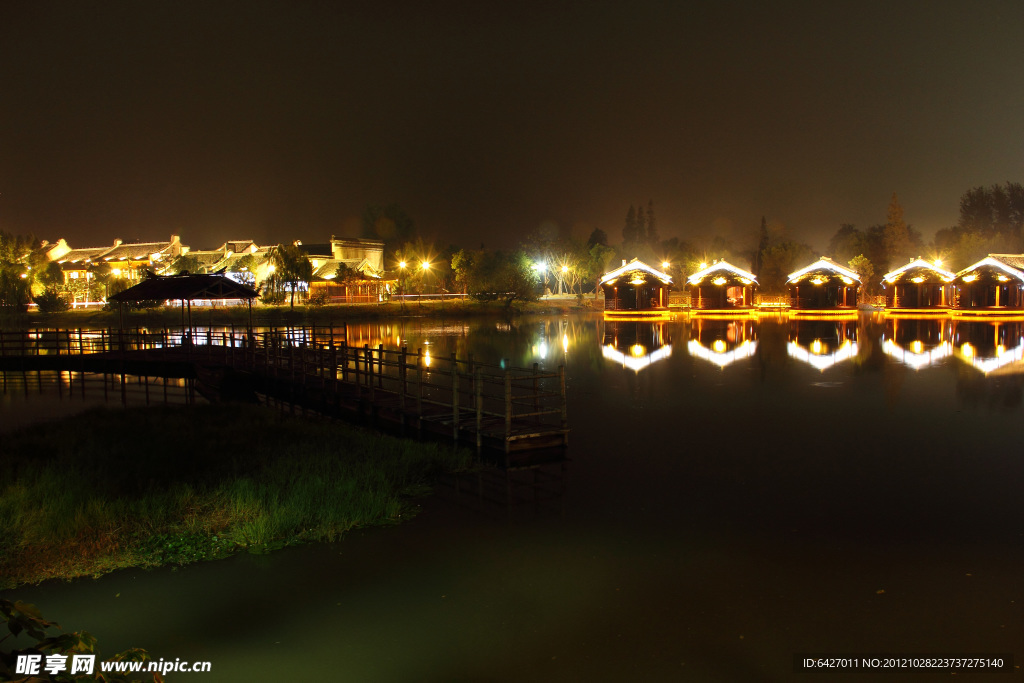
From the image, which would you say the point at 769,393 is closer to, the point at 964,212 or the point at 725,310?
the point at 725,310

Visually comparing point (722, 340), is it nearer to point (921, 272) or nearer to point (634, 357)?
point (634, 357)

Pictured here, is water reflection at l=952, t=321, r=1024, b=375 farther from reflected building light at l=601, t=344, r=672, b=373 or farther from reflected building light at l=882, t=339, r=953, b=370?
reflected building light at l=601, t=344, r=672, b=373

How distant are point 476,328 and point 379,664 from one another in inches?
1514

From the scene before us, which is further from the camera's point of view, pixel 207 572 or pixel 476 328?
pixel 476 328

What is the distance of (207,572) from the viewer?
7859 mm

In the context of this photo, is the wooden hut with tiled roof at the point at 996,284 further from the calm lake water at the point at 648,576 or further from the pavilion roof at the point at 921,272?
the calm lake water at the point at 648,576

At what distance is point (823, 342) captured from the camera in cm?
3234

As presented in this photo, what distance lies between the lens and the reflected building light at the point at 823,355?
24859 millimetres

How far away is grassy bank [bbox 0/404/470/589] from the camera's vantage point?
816 centimetres

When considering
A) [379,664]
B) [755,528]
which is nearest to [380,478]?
[379,664]

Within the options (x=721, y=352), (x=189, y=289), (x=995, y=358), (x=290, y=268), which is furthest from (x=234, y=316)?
(x=995, y=358)

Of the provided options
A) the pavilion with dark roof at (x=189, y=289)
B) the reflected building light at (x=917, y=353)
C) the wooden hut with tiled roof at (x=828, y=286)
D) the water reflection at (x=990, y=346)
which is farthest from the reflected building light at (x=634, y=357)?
the wooden hut with tiled roof at (x=828, y=286)

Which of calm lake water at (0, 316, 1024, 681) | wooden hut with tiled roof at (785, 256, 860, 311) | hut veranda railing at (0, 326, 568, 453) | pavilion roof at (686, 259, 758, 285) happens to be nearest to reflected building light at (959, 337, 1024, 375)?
calm lake water at (0, 316, 1024, 681)

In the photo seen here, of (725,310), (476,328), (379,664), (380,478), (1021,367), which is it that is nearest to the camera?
(379,664)
